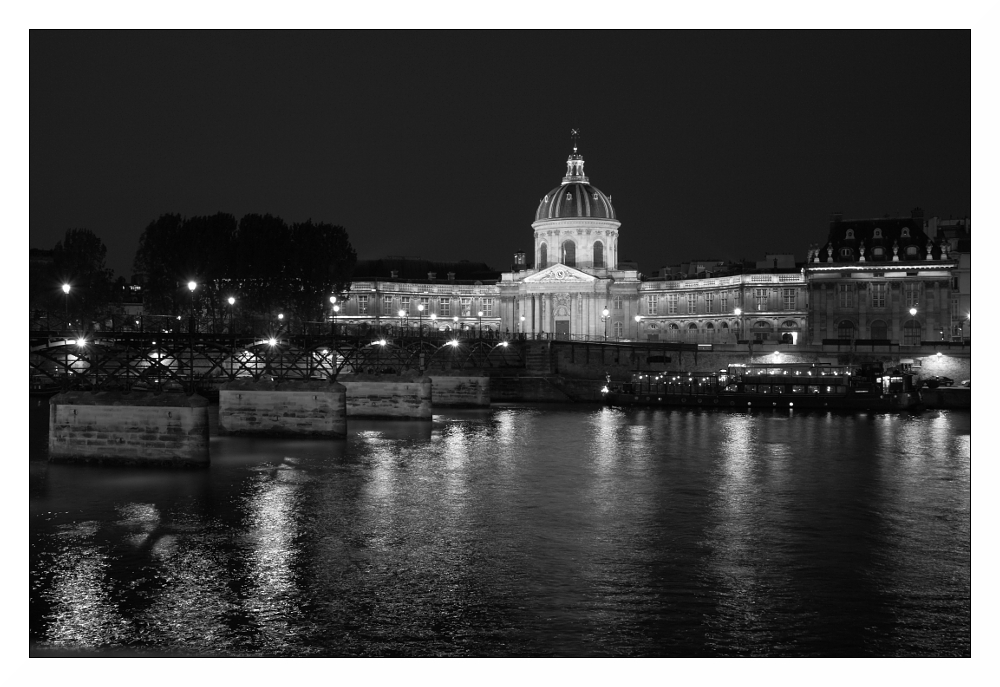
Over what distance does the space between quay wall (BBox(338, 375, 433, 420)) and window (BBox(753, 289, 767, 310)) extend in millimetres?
80735

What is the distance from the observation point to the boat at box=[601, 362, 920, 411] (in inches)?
3287

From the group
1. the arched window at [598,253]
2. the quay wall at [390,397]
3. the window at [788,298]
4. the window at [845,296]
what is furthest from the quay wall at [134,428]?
the arched window at [598,253]

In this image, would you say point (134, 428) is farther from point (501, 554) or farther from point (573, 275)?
point (573, 275)

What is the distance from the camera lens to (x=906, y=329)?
127 meters

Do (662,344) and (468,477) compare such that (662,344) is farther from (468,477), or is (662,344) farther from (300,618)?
(300,618)

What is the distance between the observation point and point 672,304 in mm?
155500

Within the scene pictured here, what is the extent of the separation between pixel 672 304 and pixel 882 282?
3429 cm

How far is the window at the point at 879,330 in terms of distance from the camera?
128m

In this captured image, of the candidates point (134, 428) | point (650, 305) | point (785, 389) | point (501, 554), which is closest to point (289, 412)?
point (134, 428)

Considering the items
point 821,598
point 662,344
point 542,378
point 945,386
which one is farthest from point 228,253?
point 821,598

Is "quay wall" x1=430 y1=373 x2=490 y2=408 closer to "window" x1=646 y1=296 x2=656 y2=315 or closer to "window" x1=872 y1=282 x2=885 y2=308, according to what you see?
"window" x1=872 y1=282 x2=885 y2=308

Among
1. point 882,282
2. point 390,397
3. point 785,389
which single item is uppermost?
point 882,282

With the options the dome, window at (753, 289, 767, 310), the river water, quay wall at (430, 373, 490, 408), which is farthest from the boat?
the dome
